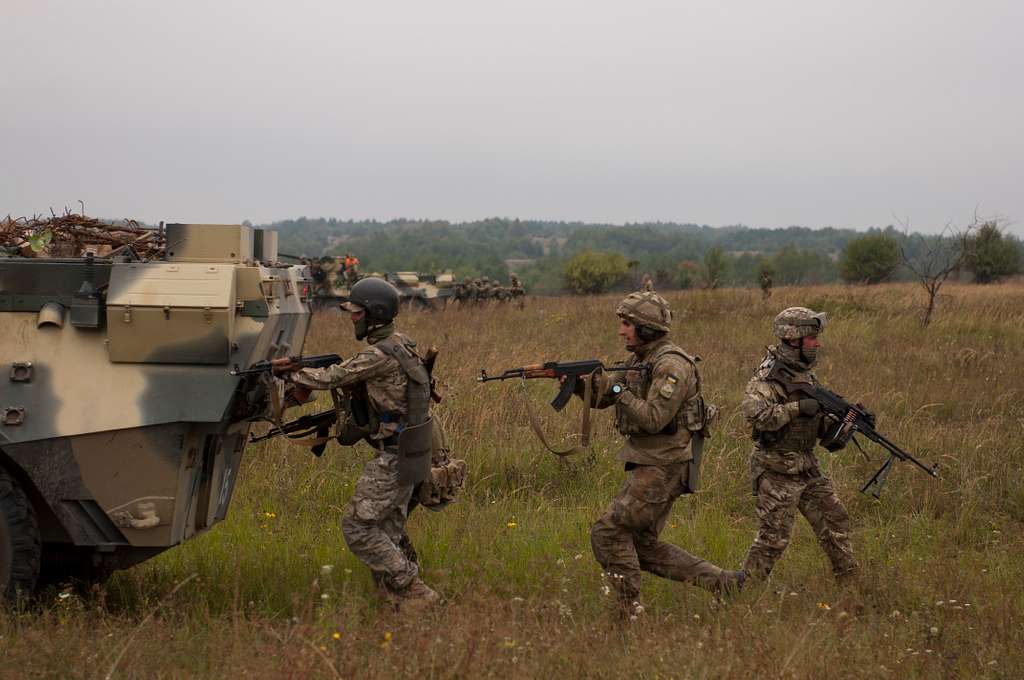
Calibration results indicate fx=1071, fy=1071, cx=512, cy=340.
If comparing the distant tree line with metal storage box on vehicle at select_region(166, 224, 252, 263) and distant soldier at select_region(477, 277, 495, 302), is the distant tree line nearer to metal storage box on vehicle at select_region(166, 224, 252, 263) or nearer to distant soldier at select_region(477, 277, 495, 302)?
distant soldier at select_region(477, 277, 495, 302)

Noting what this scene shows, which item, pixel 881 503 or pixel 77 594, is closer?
pixel 77 594

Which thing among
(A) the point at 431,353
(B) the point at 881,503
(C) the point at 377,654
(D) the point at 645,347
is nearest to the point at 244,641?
(C) the point at 377,654

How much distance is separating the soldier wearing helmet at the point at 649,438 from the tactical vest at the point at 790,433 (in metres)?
Answer: 0.53

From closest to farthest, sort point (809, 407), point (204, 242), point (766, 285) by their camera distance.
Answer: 1. point (204, 242)
2. point (809, 407)
3. point (766, 285)

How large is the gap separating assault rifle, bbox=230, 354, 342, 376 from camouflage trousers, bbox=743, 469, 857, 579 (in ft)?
8.53

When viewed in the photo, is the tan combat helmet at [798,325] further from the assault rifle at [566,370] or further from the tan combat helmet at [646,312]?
the assault rifle at [566,370]

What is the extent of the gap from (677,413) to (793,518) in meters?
1.07

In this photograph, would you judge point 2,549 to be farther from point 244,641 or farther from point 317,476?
point 317,476

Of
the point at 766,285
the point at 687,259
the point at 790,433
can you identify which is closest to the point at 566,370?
the point at 790,433

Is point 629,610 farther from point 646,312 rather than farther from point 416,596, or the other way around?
point 646,312

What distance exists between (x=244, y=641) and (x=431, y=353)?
5.88 feet

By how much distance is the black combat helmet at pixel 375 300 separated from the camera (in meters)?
5.79

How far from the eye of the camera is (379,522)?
573 centimetres

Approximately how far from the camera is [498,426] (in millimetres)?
9359
